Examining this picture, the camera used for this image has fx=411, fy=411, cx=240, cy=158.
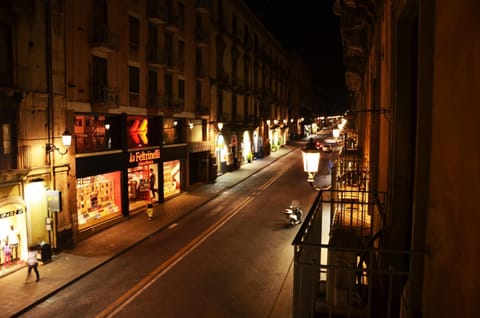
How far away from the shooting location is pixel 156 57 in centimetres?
2477

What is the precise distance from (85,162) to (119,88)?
15.1 feet

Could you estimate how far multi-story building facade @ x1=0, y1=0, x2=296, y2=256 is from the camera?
49.2 ft

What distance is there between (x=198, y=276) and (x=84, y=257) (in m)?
5.01

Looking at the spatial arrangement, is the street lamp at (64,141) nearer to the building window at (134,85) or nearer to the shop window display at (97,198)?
the shop window display at (97,198)

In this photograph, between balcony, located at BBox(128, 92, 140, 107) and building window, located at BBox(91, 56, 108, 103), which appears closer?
building window, located at BBox(91, 56, 108, 103)

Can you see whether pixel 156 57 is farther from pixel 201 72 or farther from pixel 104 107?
pixel 201 72

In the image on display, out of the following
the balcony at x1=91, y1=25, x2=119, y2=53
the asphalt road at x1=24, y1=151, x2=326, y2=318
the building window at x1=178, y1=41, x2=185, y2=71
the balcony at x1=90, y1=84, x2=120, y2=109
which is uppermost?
the building window at x1=178, y1=41, x2=185, y2=71

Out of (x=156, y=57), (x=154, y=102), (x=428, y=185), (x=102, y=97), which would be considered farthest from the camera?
(x=154, y=102)

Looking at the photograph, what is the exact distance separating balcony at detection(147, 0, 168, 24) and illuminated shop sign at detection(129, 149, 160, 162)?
26.0ft

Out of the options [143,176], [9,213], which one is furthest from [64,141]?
[143,176]

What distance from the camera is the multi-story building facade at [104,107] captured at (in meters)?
15.0

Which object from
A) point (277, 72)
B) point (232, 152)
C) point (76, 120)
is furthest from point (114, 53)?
point (277, 72)

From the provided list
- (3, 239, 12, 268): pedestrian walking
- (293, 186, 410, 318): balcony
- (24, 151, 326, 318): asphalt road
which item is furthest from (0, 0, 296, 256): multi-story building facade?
(293, 186, 410, 318): balcony

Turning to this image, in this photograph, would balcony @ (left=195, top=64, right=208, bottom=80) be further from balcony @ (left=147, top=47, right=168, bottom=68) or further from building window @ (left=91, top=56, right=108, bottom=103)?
building window @ (left=91, top=56, right=108, bottom=103)
